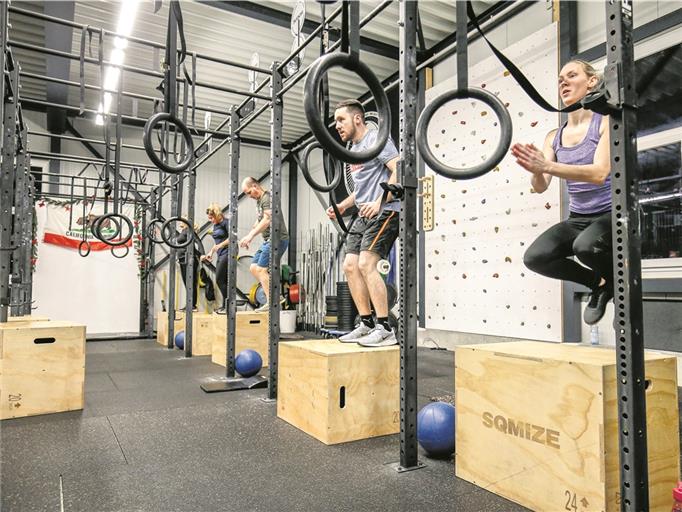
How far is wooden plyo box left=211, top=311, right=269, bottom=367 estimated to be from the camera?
14.8ft

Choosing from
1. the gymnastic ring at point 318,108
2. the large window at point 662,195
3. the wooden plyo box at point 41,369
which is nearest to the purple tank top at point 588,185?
the gymnastic ring at point 318,108

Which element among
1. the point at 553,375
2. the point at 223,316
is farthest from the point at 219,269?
the point at 553,375

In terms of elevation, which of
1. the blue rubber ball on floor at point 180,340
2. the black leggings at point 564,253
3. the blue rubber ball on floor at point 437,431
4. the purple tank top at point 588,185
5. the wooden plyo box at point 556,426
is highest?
the purple tank top at point 588,185

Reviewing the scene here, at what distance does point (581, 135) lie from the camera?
225cm

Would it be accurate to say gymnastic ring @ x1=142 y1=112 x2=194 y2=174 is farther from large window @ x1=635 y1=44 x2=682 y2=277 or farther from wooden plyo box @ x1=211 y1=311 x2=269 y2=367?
large window @ x1=635 y1=44 x2=682 y2=277

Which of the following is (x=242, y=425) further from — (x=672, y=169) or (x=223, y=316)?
(x=672, y=169)

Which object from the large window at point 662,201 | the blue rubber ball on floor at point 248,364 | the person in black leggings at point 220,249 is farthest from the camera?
the person in black leggings at point 220,249

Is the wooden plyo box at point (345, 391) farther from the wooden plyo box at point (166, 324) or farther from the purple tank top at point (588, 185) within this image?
the wooden plyo box at point (166, 324)

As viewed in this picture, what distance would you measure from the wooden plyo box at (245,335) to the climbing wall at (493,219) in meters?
2.13

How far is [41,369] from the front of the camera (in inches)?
106

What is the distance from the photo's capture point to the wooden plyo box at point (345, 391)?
214 centimetres

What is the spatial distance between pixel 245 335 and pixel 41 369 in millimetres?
1994

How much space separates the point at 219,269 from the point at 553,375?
4807mm

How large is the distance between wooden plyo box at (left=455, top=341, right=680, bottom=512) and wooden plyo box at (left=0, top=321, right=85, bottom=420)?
7.41 ft
